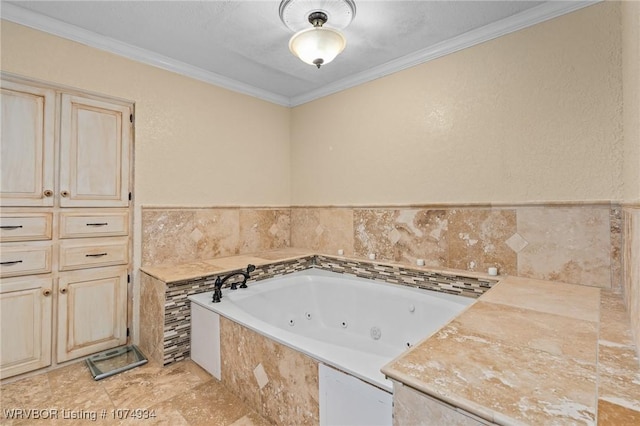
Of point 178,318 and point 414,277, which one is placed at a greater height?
point 414,277

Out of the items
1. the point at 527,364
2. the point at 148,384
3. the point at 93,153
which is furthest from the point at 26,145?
the point at 527,364

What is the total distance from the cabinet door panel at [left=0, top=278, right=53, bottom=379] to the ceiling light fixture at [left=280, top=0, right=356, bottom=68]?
2.27 meters

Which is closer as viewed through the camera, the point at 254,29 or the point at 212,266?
the point at 254,29

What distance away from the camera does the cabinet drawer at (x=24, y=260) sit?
180 cm

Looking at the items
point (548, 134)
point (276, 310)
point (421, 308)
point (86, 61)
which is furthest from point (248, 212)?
point (548, 134)

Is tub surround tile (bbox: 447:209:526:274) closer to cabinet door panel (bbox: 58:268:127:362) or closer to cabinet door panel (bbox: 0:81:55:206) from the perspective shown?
cabinet door panel (bbox: 58:268:127:362)

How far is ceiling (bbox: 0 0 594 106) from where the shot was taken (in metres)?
1.81

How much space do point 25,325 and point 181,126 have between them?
1.78 m

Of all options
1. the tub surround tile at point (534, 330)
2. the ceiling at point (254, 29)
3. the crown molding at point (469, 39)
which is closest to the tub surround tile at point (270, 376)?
the tub surround tile at point (534, 330)

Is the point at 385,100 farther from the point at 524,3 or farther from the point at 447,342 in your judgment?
the point at 447,342

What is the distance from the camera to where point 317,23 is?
6.08 ft

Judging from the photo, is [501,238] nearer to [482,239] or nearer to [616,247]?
[482,239]

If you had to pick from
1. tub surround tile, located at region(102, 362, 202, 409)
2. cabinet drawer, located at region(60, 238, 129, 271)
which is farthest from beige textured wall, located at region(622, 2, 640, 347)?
cabinet drawer, located at region(60, 238, 129, 271)

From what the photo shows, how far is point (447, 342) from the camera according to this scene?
1076 mm
